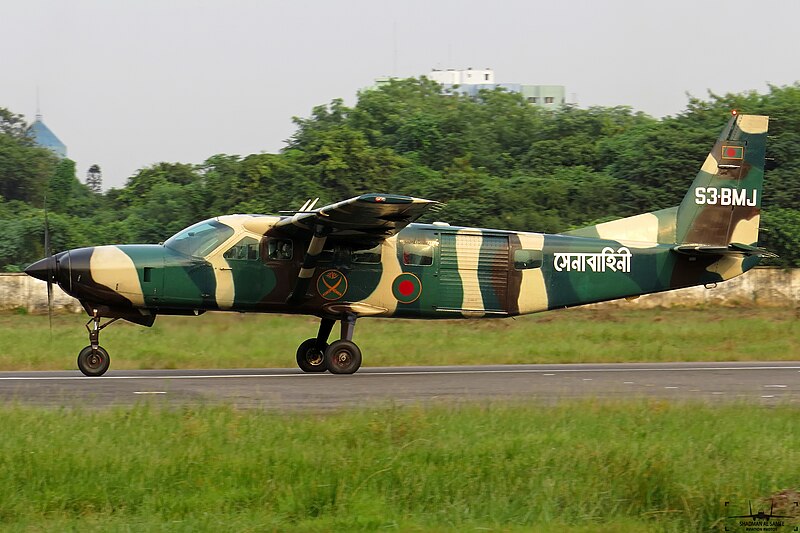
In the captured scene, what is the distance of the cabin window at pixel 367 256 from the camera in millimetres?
18016

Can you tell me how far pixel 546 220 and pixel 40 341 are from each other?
1717 centimetres

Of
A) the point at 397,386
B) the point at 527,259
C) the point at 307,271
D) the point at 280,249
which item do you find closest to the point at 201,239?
the point at 280,249

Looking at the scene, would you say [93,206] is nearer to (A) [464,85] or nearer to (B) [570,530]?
(B) [570,530]

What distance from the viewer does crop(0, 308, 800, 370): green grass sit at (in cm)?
1984

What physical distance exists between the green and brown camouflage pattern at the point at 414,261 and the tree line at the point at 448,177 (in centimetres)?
1341

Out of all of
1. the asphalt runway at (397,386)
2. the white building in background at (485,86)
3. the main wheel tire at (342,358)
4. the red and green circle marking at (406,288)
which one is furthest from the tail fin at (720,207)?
the white building in background at (485,86)

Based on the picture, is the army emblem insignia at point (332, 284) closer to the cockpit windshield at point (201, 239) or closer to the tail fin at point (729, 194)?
the cockpit windshield at point (201, 239)

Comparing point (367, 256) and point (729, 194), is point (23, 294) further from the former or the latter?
point (729, 194)

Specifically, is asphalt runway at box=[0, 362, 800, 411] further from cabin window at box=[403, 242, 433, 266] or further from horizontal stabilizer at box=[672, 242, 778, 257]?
horizontal stabilizer at box=[672, 242, 778, 257]

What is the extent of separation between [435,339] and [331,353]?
6609 millimetres

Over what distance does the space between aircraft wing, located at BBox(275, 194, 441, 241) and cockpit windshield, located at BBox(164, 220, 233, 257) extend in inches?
39.5

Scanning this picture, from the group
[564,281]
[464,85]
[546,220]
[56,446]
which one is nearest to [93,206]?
[546,220]

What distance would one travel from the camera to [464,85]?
453 ft

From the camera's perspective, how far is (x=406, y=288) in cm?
1825
